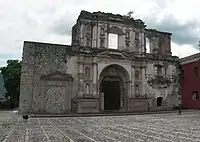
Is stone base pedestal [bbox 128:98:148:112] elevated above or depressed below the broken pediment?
below

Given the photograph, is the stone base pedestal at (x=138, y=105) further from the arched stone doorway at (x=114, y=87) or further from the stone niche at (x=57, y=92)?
the stone niche at (x=57, y=92)

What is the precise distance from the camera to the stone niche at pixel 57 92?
71.4 feet

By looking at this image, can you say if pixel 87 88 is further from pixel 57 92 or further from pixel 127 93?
pixel 127 93

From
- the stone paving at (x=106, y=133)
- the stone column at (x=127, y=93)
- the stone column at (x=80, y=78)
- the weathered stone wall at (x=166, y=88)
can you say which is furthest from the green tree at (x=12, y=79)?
the stone paving at (x=106, y=133)

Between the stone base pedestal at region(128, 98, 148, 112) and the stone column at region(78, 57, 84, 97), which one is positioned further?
the stone base pedestal at region(128, 98, 148, 112)

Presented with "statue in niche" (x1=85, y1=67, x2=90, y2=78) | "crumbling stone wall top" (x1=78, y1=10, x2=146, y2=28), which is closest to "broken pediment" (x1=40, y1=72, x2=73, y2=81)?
"statue in niche" (x1=85, y1=67, x2=90, y2=78)

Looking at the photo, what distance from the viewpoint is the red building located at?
82.4 feet

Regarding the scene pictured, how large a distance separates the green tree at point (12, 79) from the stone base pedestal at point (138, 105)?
18.7 meters

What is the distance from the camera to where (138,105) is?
2478cm

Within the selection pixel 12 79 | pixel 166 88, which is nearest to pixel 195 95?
pixel 166 88

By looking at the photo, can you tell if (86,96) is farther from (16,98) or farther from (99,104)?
(16,98)

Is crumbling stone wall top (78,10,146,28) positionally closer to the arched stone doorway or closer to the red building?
the arched stone doorway

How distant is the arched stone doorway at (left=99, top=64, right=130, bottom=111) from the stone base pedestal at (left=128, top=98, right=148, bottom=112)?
620mm

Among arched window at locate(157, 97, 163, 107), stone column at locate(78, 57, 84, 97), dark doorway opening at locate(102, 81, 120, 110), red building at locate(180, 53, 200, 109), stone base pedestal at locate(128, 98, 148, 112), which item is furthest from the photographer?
arched window at locate(157, 97, 163, 107)
